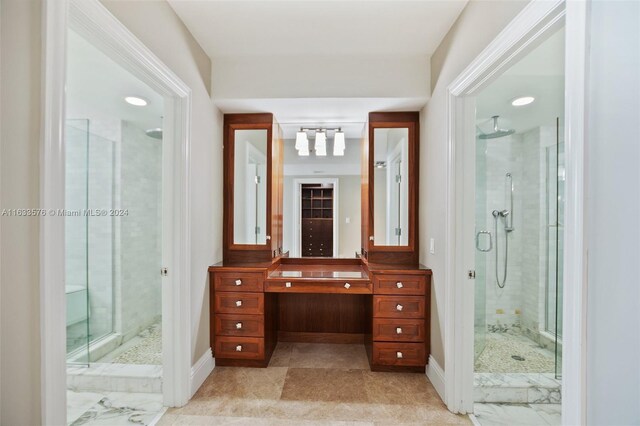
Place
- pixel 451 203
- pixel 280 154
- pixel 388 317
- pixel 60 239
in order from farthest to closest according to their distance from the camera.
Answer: pixel 280 154
pixel 388 317
pixel 451 203
pixel 60 239

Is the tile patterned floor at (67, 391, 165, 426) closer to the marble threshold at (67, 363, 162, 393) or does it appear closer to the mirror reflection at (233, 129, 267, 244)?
the marble threshold at (67, 363, 162, 393)

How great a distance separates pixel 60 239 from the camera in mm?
1058

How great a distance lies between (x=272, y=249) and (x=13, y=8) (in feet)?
7.02

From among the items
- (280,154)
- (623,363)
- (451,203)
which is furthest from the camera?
(280,154)

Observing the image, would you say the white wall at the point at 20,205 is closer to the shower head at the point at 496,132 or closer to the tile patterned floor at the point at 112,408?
the tile patterned floor at the point at 112,408

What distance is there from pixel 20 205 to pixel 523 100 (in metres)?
3.34

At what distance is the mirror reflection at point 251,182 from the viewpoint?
279cm

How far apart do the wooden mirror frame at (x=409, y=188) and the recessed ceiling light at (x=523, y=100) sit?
0.87 meters

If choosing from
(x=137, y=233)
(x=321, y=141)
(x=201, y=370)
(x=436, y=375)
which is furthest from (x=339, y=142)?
(x=137, y=233)

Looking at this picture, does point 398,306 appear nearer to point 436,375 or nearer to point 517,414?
point 436,375

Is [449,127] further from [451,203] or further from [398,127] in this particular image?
[398,127]

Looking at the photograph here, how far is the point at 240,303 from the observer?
2.44m

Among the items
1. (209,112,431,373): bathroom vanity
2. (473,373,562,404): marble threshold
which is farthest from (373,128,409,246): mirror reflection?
(473,373,562,404): marble threshold

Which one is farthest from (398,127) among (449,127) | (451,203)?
(451,203)
